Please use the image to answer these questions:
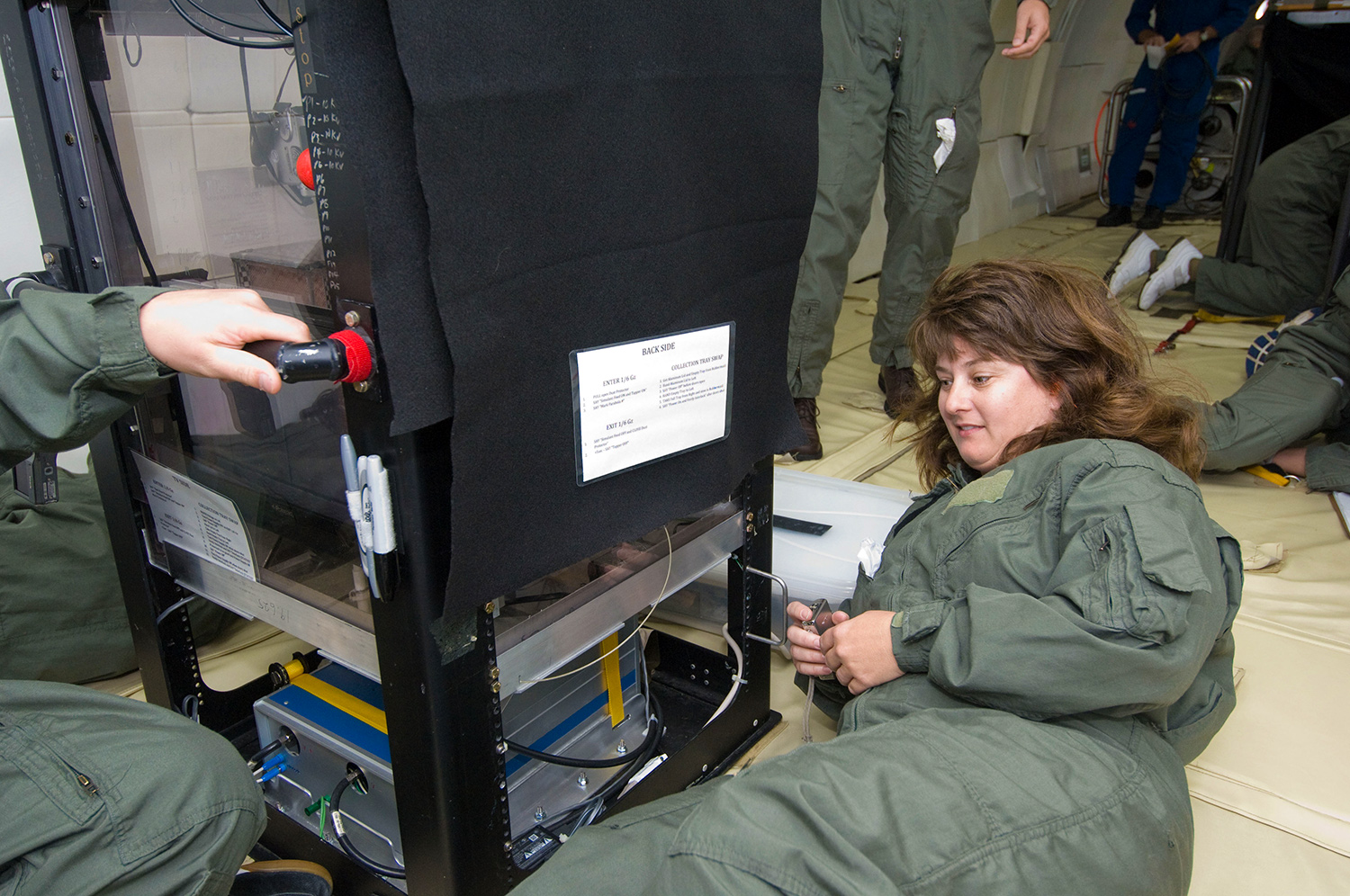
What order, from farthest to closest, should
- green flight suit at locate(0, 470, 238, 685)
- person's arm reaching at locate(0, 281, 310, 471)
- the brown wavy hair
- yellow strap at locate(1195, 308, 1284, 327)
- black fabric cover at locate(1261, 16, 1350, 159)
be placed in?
yellow strap at locate(1195, 308, 1284, 327)
black fabric cover at locate(1261, 16, 1350, 159)
green flight suit at locate(0, 470, 238, 685)
the brown wavy hair
person's arm reaching at locate(0, 281, 310, 471)

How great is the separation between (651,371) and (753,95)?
1.01 ft

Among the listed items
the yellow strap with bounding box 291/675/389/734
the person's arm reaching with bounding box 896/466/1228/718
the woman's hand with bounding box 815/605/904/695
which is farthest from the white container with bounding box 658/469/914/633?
the yellow strap with bounding box 291/675/389/734

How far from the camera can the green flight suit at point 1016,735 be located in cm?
76

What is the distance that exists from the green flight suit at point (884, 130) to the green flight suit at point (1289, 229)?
129 cm

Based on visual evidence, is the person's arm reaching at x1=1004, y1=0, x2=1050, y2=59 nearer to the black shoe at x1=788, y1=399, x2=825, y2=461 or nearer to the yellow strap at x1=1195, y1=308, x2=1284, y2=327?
the black shoe at x1=788, y1=399, x2=825, y2=461

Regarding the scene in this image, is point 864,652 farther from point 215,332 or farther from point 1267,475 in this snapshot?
point 1267,475

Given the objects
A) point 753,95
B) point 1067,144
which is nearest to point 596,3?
point 753,95

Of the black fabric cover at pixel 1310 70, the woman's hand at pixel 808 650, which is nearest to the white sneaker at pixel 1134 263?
the black fabric cover at pixel 1310 70

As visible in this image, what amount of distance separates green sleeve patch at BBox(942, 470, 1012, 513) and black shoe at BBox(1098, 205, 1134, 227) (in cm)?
506

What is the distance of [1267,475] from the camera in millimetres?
2162

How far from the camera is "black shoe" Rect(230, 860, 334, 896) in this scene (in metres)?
1.02

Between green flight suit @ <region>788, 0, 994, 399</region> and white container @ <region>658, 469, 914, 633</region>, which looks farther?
green flight suit @ <region>788, 0, 994, 399</region>

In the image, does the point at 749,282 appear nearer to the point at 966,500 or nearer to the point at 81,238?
the point at 966,500

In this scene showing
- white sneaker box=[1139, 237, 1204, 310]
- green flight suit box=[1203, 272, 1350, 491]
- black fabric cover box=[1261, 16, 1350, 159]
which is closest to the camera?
green flight suit box=[1203, 272, 1350, 491]
